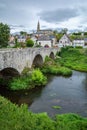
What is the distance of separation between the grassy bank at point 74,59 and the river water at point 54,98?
77.0 feet

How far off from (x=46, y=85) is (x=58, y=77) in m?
10.4

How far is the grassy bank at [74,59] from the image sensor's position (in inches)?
2655

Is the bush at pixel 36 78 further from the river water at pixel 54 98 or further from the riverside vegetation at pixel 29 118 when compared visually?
the river water at pixel 54 98

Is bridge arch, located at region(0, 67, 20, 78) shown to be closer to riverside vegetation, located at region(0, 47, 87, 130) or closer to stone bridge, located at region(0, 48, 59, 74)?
stone bridge, located at region(0, 48, 59, 74)

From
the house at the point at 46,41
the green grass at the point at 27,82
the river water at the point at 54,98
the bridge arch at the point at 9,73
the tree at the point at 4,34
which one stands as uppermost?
the tree at the point at 4,34

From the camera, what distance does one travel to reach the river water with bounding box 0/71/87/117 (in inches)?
1147

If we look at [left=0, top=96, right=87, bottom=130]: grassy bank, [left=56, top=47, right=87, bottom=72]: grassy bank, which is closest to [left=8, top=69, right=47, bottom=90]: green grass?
[left=0, top=96, right=87, bottom=130]: grassy bank

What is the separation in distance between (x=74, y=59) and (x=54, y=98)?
4682cm

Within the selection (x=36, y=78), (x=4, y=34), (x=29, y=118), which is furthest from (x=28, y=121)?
(x=4, y=34)

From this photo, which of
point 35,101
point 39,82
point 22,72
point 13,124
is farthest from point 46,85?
point 13,124

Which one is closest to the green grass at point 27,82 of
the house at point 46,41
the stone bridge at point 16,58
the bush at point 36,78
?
the bush at point 36,78

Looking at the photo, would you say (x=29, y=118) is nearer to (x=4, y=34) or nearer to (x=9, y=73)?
(x=9, y=73)

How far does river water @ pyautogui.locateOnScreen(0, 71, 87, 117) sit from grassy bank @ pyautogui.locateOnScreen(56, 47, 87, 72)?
23469 mm

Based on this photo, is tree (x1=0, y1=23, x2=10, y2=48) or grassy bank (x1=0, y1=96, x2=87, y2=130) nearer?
grassy bank (x1=0, y1=96, x2=87, y2=130)
